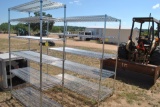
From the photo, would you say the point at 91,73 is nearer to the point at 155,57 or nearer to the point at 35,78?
the point at 35,78

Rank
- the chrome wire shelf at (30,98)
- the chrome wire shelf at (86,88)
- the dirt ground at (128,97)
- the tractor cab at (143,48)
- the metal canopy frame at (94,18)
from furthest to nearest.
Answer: the tractor cab at (143,48) → the chrome wire shelf at (86,88) → the dirt ground at (128,97) → the chrome wire shelf at (30,98) → the metal canopy frame at (94,18)

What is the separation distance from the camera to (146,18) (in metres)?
6.71

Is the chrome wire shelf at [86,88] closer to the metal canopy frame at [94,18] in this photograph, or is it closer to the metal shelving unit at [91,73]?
the metal shelving unit at [91,73]

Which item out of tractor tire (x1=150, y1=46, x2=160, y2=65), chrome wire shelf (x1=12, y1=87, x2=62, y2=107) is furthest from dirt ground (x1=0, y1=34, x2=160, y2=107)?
tractor tire (x1=150, y1=46, x2=160, y2=65)

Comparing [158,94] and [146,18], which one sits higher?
[146,18]

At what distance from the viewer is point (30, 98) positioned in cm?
414

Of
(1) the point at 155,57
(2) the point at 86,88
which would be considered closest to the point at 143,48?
(1) the point at 155,57

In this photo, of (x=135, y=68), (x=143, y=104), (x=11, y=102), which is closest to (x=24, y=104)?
(x=11, y=102)

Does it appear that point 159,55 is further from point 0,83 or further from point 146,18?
point 0,83

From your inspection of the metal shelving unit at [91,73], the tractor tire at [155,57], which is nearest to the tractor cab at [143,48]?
the tractor tire at [155,57]

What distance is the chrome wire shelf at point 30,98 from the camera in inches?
153

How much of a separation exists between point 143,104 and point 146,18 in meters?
3.86

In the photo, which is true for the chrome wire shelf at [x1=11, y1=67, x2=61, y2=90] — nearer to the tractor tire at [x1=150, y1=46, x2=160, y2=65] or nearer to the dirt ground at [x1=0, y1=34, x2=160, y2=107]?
the dirt ground at [x1=0, y1=34, x2=160, y2=107]

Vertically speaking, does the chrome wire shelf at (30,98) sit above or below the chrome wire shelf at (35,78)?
below
